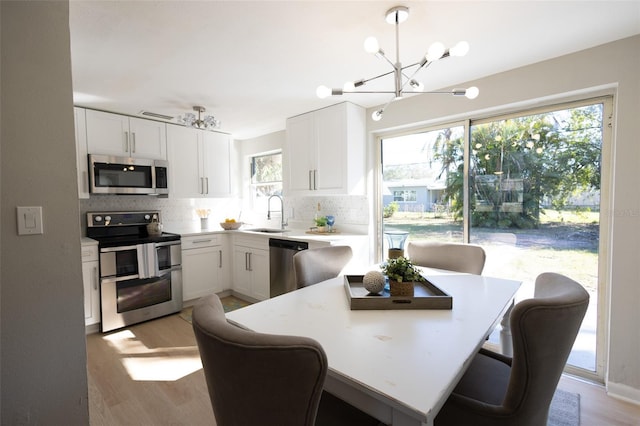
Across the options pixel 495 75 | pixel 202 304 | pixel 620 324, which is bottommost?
pixel 620 324

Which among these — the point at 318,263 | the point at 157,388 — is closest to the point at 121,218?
the point at 157,388

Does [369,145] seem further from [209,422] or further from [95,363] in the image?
[95,363]

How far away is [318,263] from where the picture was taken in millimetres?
1956

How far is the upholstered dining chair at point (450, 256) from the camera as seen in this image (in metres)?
2.05

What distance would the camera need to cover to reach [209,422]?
1751 millimetres

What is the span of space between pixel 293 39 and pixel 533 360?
1.97m

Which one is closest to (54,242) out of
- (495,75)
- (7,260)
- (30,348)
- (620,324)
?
(7,260)

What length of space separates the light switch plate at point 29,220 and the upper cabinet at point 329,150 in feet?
7.60

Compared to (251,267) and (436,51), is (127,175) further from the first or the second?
Answer: (436,51)

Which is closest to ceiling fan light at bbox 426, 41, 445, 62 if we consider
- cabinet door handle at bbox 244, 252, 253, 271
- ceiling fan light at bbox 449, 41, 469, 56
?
ceiling fan light at bbox 449, 41, 469, 56

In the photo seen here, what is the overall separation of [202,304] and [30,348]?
0.96 m

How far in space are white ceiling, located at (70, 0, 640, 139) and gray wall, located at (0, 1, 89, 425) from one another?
47 centimetres

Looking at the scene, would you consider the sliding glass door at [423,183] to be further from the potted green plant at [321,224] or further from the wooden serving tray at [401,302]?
the wooden serving tray at [401,302]

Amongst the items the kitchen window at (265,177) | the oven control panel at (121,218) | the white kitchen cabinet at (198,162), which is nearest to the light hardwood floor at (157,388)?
the oven control panel at (121,218)
